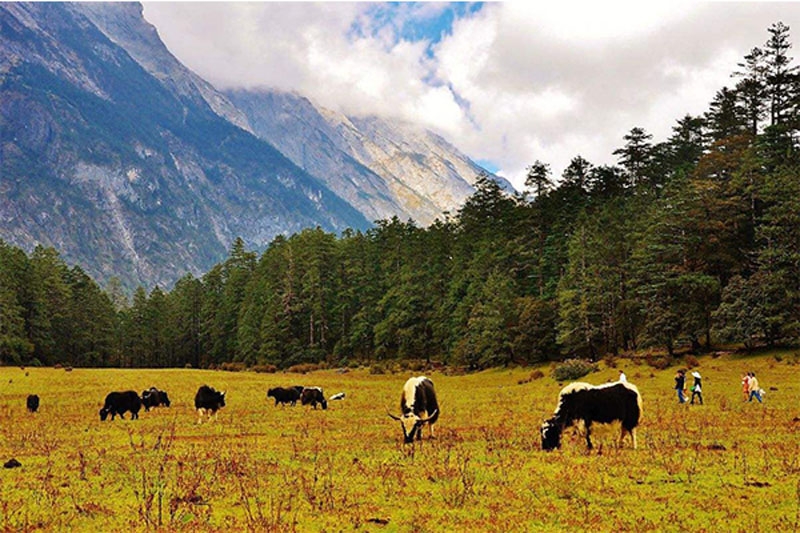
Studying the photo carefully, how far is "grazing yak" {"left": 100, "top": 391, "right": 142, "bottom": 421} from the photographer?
92.3 ft

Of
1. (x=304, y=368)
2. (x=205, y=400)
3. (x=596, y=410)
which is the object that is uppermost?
(x=596, y=410)

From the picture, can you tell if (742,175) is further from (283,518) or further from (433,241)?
(283,518)

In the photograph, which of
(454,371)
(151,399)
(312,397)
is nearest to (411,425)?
(312,397)

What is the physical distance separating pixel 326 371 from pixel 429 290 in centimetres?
1816

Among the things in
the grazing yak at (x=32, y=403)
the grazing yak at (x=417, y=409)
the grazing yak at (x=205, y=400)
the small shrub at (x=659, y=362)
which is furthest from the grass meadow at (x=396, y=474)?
the small shrub at (x=659, y=362)

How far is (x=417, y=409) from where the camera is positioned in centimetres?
2097

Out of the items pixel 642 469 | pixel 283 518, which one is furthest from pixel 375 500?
pixel 642 469

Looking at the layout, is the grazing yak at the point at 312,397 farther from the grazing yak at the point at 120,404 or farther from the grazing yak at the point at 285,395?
the grazing yak at the point at 120,404

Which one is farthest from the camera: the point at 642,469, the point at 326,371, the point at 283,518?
the point at 326,371

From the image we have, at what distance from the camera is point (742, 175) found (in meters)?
53.8

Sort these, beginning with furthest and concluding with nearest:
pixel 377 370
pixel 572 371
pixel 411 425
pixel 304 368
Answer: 1. pixel 304 368
2. pixel 377 370
3. pixel 572 371
4. pixel 411 425

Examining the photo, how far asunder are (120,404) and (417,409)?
1657cm

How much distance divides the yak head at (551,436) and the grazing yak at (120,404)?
69.4 ft

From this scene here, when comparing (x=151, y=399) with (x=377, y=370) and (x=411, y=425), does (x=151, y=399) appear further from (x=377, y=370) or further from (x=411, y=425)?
(x=377, y=370)
